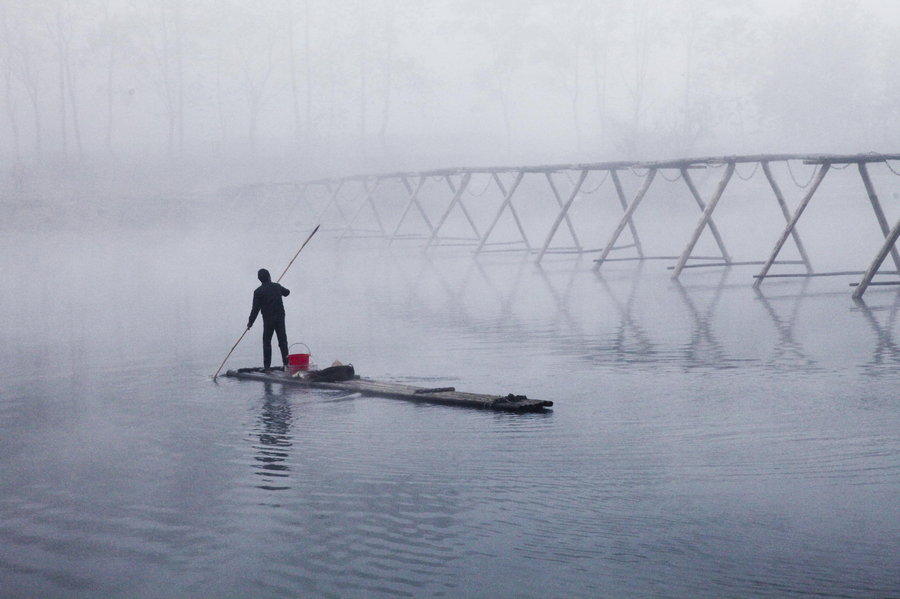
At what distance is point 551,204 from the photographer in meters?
63.8

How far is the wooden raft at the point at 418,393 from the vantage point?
35.3ft

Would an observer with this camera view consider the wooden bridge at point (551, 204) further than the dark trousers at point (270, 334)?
Yes

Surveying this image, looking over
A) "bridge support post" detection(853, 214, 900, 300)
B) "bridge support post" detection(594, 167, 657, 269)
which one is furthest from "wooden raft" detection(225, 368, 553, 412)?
"bridge support post" detection(594, 167, 657, 269)

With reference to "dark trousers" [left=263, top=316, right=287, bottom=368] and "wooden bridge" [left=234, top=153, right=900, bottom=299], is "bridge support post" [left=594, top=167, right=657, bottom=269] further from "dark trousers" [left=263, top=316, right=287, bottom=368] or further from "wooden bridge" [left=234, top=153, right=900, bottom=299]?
"dark trousers" [left=263, top=316, right=287, bottom=368]

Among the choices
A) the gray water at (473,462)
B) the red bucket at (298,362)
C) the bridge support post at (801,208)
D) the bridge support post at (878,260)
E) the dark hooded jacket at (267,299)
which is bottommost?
the gray water at (473,462)

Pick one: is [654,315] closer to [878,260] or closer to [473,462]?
[878,260]

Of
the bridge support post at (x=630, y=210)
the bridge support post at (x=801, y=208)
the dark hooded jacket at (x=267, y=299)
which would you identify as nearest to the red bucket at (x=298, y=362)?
the dark hooded jacket at (x=267, y=299)

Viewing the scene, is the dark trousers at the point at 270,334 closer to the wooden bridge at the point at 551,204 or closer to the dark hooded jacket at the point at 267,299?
the dark hooded jacket at the point at 267,299

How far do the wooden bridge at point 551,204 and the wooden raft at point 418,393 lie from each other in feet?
34.6

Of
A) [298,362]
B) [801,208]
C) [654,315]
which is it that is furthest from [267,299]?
[801,208]

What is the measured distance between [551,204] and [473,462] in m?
55.6

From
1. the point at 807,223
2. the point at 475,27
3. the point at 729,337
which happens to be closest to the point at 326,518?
the point at 729,337

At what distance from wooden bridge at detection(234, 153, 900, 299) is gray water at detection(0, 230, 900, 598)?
3.88 meters

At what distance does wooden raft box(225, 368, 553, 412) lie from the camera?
1077cm
